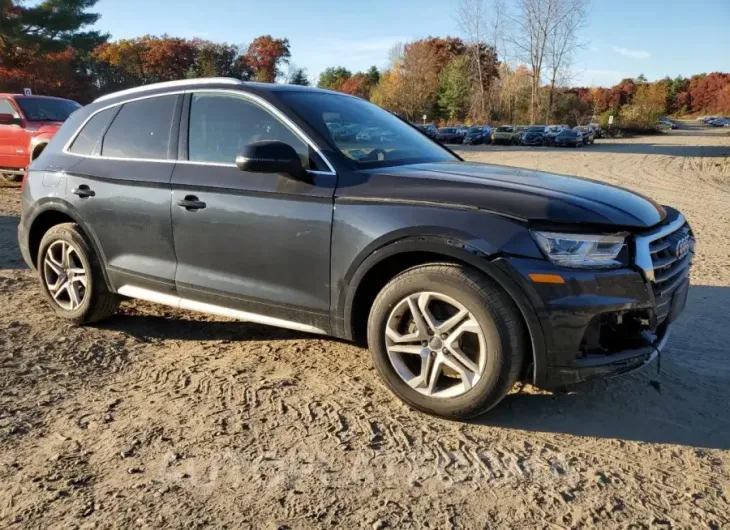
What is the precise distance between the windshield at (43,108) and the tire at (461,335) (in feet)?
33.9

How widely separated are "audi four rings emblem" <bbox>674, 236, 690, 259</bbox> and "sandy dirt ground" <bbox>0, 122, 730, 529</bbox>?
83 centimetres

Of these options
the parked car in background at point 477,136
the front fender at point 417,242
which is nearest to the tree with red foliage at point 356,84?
the parked car in background at point 477,136

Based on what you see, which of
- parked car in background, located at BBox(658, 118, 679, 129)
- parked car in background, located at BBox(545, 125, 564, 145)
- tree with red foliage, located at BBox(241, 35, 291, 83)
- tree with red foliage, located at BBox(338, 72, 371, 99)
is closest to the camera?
parked car in background, located at BBox(545, 125, 564, 145)

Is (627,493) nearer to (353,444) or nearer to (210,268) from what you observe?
(353,444)

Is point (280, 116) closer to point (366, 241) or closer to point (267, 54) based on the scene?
point (366, 241)

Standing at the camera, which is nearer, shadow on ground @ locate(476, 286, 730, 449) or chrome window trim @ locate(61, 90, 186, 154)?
shadow on ground @ locate(476, 286, 730, 449)

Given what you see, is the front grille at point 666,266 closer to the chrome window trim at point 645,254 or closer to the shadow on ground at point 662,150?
the chrome window trim at point 645,254

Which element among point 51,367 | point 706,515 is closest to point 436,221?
point 706,515

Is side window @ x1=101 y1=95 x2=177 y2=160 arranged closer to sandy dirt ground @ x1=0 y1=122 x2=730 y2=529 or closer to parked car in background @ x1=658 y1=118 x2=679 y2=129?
sandy dirt ground @ x1=0 y1=122 x2=730 y2=529

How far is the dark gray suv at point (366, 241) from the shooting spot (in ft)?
9.27

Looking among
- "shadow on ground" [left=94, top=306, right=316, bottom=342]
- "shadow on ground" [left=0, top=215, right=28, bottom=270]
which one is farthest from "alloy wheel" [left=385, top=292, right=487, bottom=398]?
"shadow on ground" [left=0, top=215, right=28, bottom=270]

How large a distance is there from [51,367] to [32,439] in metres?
0.96

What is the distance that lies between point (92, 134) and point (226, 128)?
54.1 inches

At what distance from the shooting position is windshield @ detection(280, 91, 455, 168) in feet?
11.7
